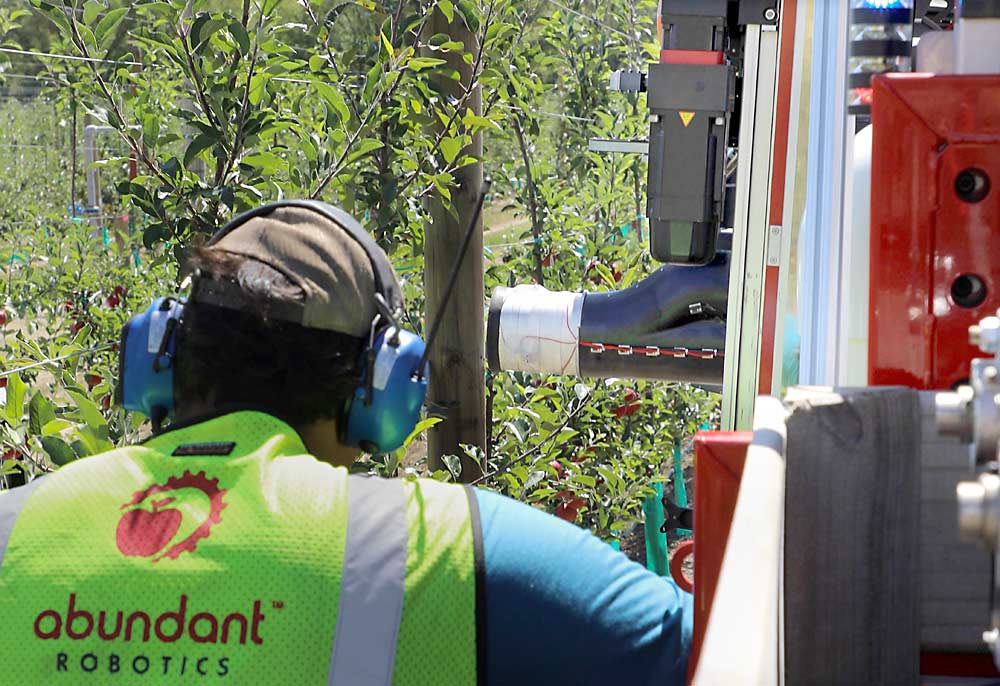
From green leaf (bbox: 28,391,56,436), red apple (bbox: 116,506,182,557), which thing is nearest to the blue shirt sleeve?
red apple (bbox: 116,506,182,557)

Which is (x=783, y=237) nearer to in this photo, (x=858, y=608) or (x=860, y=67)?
(x=860, y=67)

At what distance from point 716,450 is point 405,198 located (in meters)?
1.68

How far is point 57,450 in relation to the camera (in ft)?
7.40

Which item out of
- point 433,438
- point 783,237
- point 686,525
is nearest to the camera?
point 783,237

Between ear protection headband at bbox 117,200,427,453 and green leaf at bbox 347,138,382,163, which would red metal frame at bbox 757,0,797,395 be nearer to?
green leaf at bbox 347,138,382,163

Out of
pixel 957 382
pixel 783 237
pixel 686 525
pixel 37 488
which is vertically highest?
pixel 783 237

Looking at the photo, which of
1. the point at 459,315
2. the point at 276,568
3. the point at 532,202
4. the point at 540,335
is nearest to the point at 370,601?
the point at 276,568

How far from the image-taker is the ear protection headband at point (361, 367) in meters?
1.68

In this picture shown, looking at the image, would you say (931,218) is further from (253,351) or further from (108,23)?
(108,23)

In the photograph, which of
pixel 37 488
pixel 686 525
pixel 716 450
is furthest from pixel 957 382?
pixel 686 525

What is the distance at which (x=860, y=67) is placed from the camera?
7.74 feet

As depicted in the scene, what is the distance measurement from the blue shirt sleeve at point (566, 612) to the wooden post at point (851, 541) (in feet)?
0.78

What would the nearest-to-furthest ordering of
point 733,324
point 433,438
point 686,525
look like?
point 733,324 → point 686,525 → point 433,438

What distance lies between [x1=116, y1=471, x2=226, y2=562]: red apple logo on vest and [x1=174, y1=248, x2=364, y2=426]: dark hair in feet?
0.57
